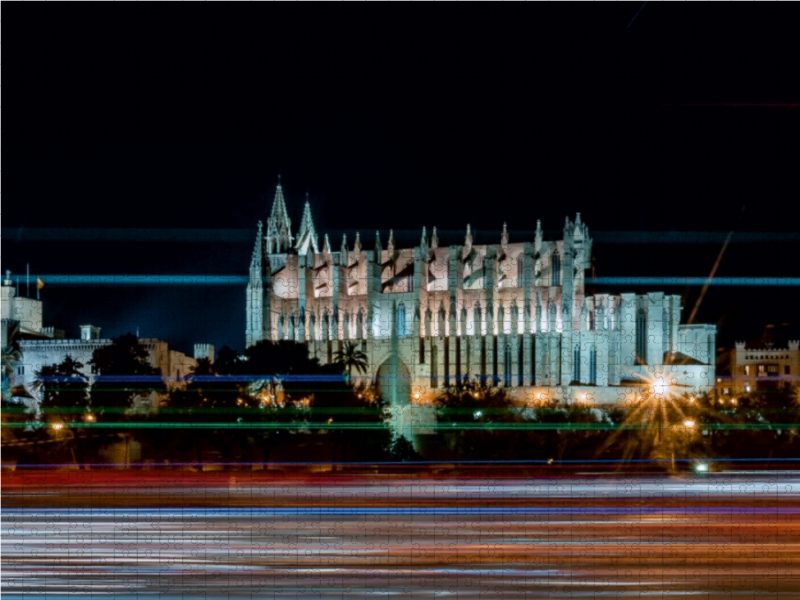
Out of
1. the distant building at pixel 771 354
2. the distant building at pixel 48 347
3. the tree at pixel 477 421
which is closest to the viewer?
the tree at pixel 477 421

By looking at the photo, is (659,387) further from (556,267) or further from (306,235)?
(306,235)

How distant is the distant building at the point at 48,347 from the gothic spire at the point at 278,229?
13.5 meters

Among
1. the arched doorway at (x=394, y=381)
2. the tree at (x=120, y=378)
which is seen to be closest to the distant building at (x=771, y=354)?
the arched doorway at (x=394, y=381)

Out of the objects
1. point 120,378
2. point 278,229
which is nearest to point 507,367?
point 278,229

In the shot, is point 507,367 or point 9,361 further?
point 507,367

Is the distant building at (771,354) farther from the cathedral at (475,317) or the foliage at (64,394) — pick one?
the foliage at (64,394)

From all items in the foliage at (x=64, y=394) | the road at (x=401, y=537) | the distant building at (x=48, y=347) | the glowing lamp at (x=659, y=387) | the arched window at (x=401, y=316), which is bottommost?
the road at (x=401, y=537)

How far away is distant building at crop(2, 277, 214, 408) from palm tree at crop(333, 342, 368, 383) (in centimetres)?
679

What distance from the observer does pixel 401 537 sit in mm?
6672

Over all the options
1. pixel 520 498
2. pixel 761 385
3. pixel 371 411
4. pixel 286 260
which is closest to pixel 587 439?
pixel 371 411

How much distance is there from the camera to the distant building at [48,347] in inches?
1417

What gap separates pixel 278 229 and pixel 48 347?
17388 mm

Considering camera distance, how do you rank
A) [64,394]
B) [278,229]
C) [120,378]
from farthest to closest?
[278,229], [120,378], [64,394]

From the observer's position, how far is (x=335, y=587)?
5.63m
